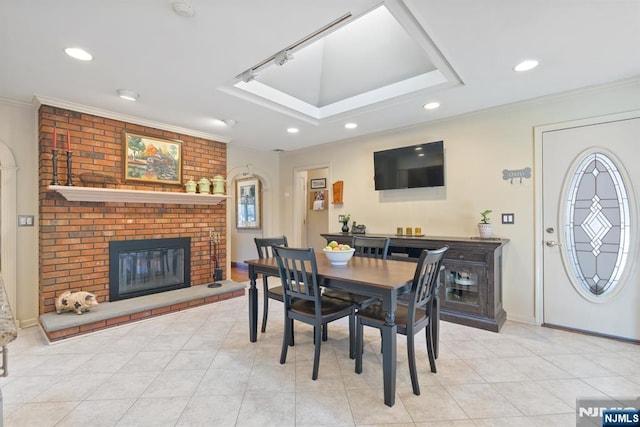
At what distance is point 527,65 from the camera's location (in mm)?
2406

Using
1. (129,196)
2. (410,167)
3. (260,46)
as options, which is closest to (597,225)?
(410,167)

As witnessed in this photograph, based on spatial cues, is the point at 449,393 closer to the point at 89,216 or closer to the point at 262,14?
the point at 262,14

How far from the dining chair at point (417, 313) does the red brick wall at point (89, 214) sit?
124 inches

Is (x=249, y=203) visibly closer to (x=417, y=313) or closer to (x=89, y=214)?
(x=89, y=214)

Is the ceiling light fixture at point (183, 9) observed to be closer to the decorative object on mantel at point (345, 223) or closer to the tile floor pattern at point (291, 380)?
the tile floor pattern at point (291, 380)

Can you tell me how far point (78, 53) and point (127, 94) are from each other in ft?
2.40

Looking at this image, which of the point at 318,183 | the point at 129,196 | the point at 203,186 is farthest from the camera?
the point at 318,183

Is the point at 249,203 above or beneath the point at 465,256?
above

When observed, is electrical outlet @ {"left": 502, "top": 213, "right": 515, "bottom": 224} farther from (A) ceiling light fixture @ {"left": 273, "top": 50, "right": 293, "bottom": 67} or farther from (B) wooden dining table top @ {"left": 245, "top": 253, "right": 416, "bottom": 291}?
(A) ceiling light fixture @ {"left": 273, "top": 50, "right": 293, "bottom": 67}

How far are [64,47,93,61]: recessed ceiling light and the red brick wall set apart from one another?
135 cm

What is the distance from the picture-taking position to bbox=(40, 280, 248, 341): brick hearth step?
9.30 feet

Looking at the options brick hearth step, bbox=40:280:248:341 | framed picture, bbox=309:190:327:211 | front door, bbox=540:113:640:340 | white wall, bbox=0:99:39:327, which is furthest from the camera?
framed picture, bbox=309:190:327:211

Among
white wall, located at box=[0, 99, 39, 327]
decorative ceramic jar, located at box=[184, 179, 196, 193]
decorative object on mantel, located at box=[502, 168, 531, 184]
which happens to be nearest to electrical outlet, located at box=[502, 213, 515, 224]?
decorative object on mantel, located at box=[502, 168, 531, 184]

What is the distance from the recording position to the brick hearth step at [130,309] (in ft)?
9.30
